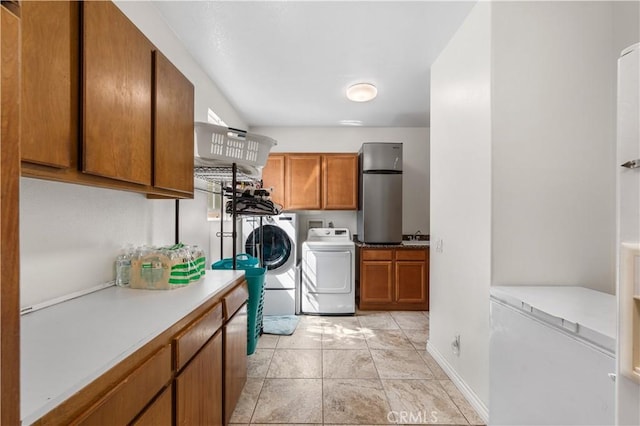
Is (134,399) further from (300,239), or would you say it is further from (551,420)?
(300,239)

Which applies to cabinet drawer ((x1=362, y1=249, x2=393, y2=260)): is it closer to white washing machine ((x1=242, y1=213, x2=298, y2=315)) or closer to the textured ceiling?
white washing machine ((x1=242, y1=213, x2=298, y2=315))

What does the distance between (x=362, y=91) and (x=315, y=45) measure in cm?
80

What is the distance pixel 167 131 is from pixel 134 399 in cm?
124

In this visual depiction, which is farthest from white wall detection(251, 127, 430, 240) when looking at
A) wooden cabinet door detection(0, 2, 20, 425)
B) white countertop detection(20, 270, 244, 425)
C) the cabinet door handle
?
wooden cabinet door detection(0, 2, 20, 425)

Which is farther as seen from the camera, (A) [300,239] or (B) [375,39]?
(A) [300,239]

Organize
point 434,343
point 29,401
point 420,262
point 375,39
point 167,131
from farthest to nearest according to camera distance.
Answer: point 420,262
point 434,343
point 375,39
point 167,131
point 29,401

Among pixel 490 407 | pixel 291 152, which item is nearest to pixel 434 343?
pixel 490 407

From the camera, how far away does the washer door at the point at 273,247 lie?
12.0ft

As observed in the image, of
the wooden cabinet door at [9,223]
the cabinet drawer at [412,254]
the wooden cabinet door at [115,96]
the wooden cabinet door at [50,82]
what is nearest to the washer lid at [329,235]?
the cabinet drawer at [412,254]

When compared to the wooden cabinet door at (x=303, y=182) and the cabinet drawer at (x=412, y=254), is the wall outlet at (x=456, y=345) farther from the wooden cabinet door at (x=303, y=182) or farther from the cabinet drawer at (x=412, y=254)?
the wooden cabinet door at (x=303, y=182)

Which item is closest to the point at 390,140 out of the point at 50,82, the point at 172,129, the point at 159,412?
the point at 172,129

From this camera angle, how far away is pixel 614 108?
62.7 inches

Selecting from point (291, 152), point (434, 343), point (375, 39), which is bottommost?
point (434, 343)

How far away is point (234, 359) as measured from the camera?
1.71 m
